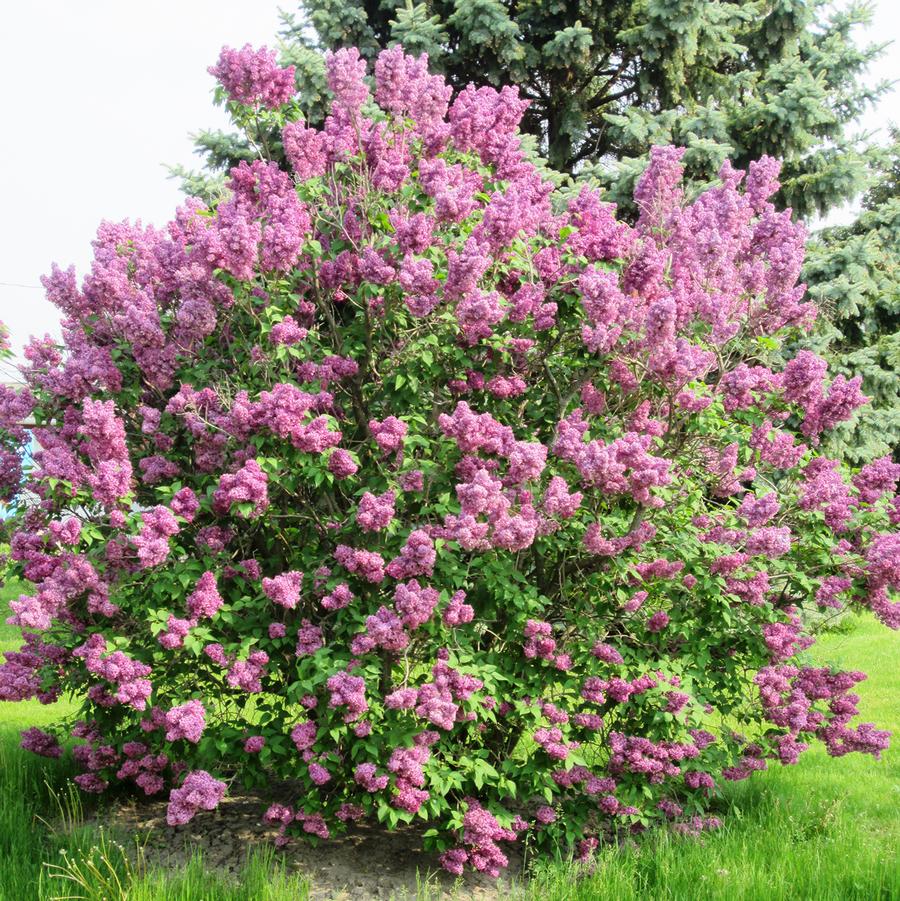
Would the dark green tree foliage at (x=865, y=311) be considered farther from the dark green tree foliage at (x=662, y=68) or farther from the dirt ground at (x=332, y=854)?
the dirt ground at (x=332, y=854)

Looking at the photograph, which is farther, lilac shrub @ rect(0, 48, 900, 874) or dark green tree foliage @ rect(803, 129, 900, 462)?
dark green tree foliage @ rect(803, 129, 900, 462)

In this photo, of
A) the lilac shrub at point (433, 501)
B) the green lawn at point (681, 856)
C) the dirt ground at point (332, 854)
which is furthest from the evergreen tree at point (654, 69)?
the dirt ground at point (332, 854)

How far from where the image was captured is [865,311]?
13328 mm

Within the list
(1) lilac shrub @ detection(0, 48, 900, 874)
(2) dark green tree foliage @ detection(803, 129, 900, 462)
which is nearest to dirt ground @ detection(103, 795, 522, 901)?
(1) lilac shrub @ detection(0, 48, 900, 874)

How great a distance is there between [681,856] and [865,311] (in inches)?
412

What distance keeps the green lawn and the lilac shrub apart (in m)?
0.29

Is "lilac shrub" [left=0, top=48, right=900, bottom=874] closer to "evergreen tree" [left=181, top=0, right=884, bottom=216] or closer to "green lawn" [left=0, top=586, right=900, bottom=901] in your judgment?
"green lawn" [left=0, top=586, right=900, bottom=901]

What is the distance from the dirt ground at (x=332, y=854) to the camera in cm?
493

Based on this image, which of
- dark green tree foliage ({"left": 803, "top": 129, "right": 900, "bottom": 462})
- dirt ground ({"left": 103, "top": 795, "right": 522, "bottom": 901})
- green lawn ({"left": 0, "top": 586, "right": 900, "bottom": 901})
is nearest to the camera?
green lawn ({"left": 0, "top": 586, "right": 900, "bottom": 901})

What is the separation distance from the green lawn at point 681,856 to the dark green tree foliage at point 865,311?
260 inches

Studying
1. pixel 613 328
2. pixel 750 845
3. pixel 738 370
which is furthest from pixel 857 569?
pixel 613 328

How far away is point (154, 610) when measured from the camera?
484 cm

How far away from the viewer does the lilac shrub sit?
180 inches

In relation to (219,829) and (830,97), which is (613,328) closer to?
(219,829)
